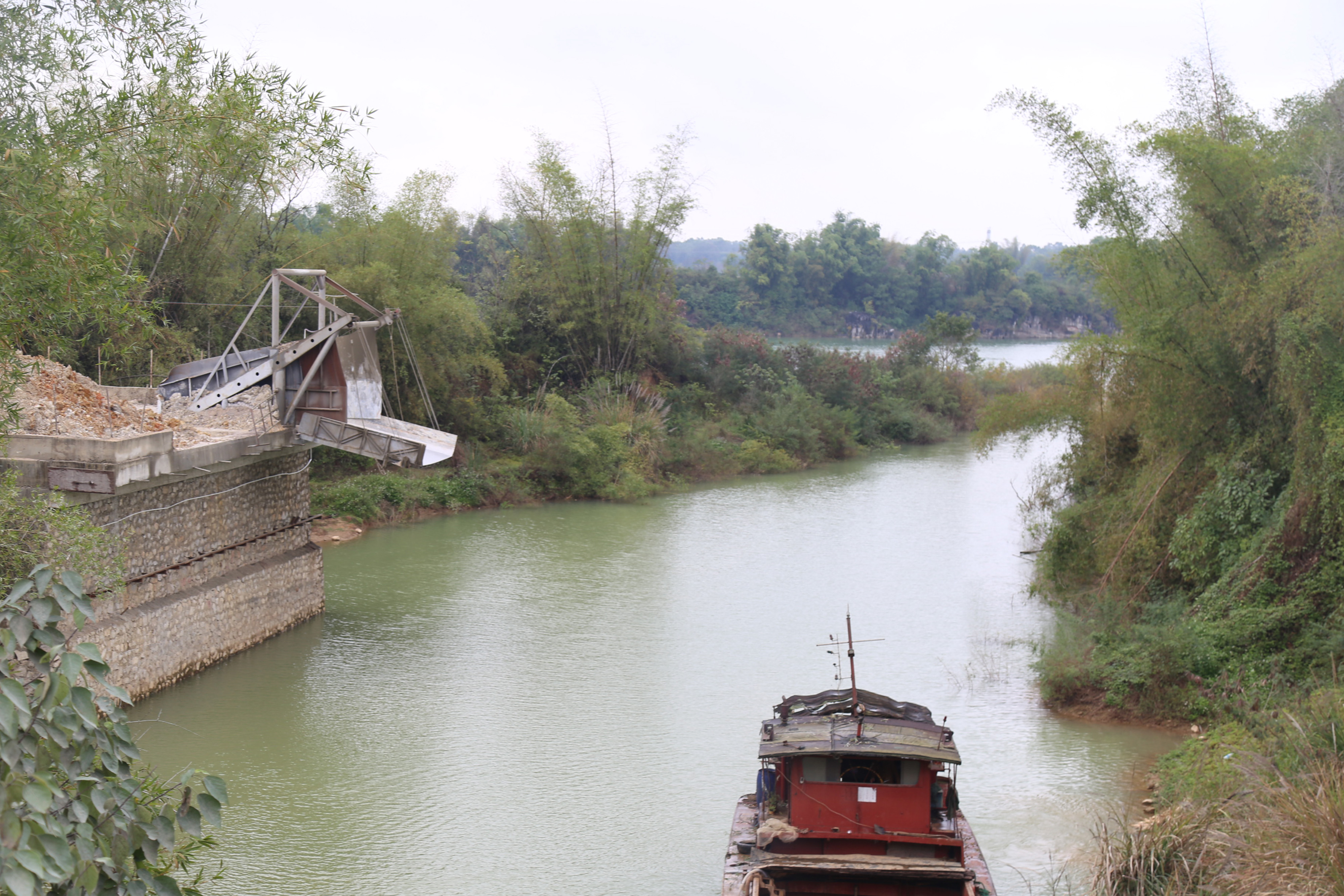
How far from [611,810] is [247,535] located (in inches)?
238

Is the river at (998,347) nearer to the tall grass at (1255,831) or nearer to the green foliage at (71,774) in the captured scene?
the tall grass at (1255,831)

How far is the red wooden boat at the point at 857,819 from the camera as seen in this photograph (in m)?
6.65

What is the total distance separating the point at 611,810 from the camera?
30.0 ft

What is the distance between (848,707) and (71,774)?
5737 mm

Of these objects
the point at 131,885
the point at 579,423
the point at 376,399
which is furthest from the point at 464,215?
the point at 131,885

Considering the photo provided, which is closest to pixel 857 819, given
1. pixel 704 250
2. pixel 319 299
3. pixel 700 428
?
pixel 319 299

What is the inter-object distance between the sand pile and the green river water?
2.61 m

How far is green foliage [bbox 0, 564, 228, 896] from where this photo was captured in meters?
2.85

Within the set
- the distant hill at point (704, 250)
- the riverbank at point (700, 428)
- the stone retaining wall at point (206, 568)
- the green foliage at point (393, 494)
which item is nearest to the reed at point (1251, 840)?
the stone retaining wall at point (206, 568)

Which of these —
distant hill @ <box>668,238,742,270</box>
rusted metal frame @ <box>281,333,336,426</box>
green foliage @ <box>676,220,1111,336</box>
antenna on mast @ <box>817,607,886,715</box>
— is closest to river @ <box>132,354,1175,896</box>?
antenna on mast @ <box>817,607,886,715</box>

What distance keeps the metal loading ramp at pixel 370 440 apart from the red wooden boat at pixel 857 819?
6.51 meters

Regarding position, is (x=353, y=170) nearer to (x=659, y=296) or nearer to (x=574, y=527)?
(x=574, y=527)

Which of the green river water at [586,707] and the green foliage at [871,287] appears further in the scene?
the green foliage at [871,287]

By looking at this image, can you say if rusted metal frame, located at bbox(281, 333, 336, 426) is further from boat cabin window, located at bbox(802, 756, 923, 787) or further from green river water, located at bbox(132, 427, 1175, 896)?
boat cabin window, located at bbox(802, 756, 923, 787)
